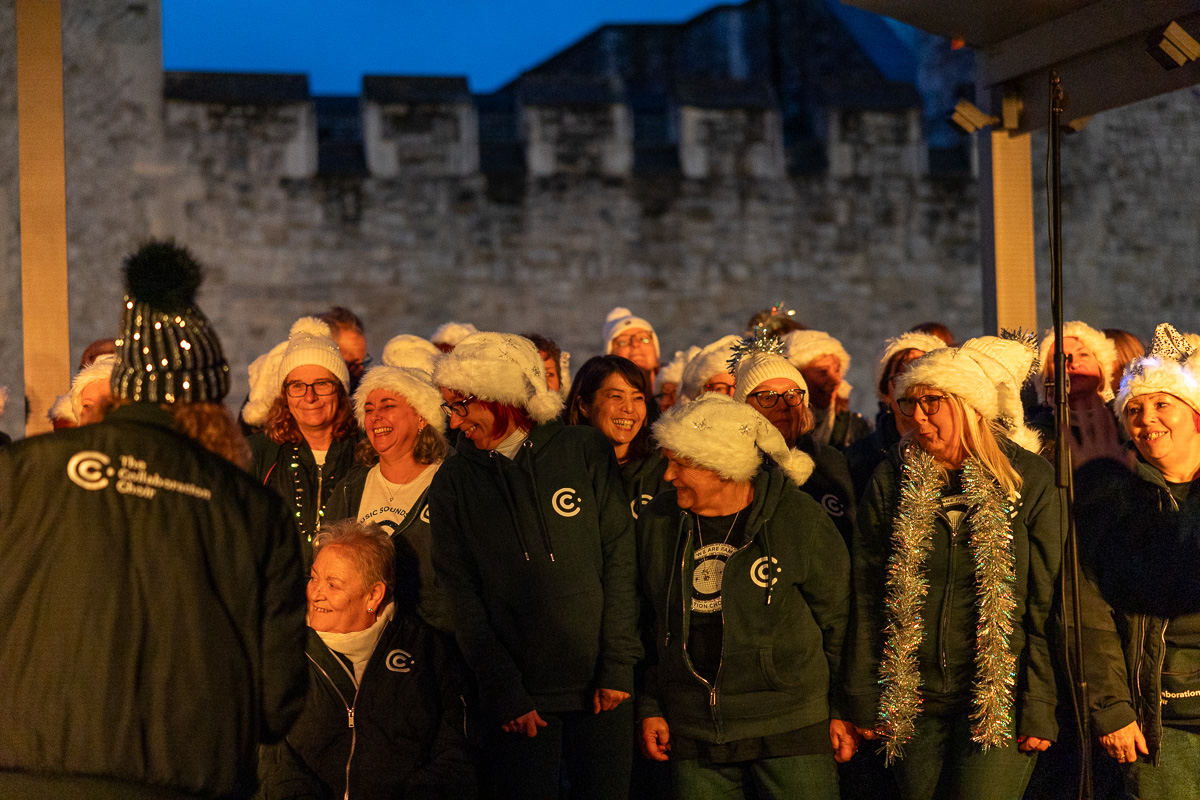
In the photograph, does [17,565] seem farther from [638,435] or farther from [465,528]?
[638,435]

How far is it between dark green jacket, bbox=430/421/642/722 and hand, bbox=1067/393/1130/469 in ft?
5.68

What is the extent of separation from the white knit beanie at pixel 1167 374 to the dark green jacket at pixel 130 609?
257cm

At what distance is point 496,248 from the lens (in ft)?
35.1

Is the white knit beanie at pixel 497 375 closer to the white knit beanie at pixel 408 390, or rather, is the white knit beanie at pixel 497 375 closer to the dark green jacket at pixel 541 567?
the dark green jacket at pixel 541 567

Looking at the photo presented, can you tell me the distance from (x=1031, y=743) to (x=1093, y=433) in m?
1.51

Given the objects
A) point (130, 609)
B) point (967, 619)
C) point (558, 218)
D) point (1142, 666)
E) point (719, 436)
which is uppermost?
point (558, 218)

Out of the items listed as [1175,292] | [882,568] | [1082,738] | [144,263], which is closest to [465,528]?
[882,568]

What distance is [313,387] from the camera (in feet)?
14.1

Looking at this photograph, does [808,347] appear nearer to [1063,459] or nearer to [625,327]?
[625,327]

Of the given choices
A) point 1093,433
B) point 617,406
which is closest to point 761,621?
point 617,406

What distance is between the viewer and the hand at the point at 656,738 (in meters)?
3.53

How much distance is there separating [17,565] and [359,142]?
892 centimetres

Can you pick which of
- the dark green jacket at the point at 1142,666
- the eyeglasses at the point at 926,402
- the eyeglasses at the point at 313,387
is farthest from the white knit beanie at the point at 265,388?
the dark green jacket at the point at 1142,666

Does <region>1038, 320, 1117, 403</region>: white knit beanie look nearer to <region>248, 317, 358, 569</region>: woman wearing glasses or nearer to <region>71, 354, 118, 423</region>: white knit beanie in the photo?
<region>248, 317, 358, 569</region>: woman wearing glasses
